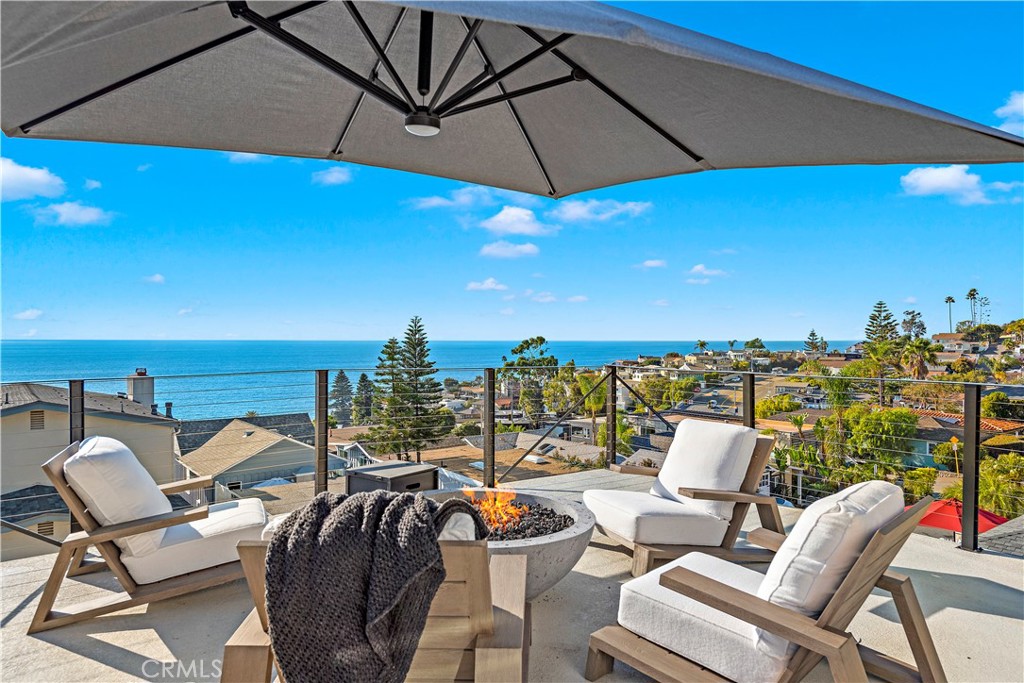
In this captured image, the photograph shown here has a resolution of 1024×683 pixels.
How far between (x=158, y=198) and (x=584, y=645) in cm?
5369

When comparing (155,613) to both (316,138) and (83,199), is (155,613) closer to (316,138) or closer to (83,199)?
(316,138)

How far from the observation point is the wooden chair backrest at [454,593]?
1.52 m

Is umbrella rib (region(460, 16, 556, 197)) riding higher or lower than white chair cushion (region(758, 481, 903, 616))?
higher

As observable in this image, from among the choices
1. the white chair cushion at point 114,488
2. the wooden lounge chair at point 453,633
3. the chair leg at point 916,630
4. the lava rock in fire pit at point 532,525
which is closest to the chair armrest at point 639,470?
the lava rock in fire pit at point 532,525

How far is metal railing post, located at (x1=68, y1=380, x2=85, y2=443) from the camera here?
12.0 ft

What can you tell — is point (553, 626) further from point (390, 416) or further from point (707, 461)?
point (390, 416)

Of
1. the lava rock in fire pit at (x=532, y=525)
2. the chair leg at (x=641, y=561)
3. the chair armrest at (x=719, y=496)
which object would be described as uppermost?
the chair armrest at (x=719, y=496)

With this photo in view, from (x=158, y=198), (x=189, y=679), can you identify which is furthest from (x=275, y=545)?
(x=158, y=198)

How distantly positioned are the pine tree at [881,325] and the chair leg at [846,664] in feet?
159

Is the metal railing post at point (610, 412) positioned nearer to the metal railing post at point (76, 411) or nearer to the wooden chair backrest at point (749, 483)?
the wooden chair backrest at point (749, 483)

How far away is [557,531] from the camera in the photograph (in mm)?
2811

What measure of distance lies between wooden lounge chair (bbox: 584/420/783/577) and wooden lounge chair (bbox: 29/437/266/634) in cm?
198

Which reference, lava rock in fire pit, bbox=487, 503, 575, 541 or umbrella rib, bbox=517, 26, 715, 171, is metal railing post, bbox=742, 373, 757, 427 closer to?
umbrella rib, bbox=517, 26, 715, 171

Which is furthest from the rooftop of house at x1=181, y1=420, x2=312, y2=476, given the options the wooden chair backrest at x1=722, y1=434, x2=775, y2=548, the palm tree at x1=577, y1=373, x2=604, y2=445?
the wooden chair backrest at x1=722, y1=434, x2=775, y2=548
